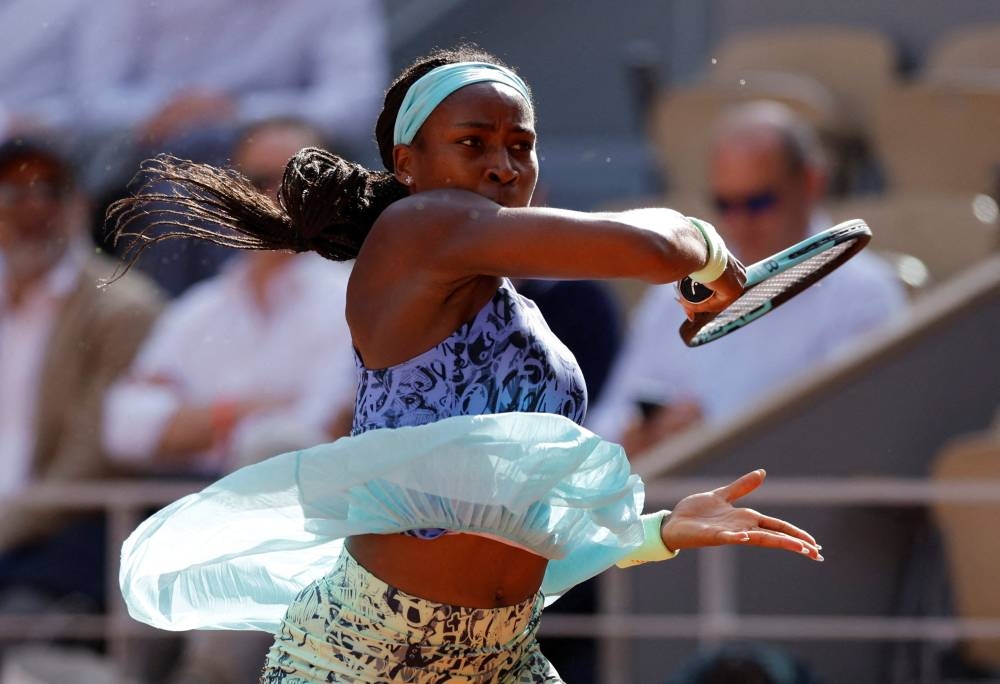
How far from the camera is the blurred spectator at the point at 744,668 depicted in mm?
4289

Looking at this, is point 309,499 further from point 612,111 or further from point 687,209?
point 612,111

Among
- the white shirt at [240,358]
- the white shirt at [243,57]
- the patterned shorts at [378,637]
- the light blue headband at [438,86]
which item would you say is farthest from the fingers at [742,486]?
the white shirt at [243,57]

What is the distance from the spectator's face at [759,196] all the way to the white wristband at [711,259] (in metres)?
2.45

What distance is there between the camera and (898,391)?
5.01m

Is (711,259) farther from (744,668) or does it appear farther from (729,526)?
(744,668)

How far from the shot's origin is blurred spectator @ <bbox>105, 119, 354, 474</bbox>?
5332 mm

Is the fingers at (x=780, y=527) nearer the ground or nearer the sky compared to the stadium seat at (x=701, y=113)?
nearer the ground

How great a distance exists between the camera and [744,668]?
430 cm

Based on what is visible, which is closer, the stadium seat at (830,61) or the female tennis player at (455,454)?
the female tennis player at (455,454)

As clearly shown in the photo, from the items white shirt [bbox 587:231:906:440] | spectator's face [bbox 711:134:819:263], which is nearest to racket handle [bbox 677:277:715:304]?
spectator's face [bbox 711:134:819:263]

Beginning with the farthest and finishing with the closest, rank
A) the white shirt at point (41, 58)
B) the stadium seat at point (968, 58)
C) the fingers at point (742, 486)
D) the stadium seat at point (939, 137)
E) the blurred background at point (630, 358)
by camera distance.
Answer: the white shirt at point (41, 58) < the stadium seat at point (968, 58) < the stadium seat at point (939, 137) < the blurred background at point (630, 358) < the fingers at point (742, 486)

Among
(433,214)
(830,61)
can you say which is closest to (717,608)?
(433,214)

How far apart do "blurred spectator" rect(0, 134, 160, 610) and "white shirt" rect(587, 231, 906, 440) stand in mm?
1530

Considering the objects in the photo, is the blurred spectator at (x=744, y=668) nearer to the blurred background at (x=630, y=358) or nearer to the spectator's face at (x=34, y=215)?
the blurred background at (x=630, y=358)
